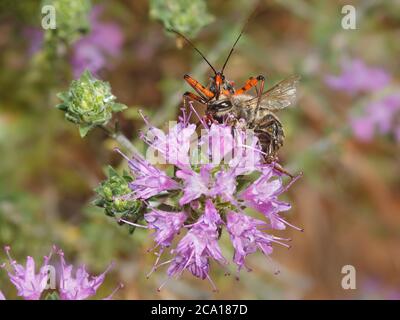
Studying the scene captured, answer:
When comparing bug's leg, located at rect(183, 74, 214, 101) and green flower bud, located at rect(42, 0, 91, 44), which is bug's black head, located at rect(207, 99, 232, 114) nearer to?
bug's leg, located at rect(183, 74, 214, 101)

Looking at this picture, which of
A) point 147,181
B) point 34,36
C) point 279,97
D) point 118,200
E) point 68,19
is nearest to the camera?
point 147,181

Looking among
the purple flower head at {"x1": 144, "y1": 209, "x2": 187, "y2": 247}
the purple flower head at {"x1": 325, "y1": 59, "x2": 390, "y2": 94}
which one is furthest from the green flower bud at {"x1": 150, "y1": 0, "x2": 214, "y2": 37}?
the purple flower head at {"x1": 325, "y1": 59, "x2": 390, "y2": 94}

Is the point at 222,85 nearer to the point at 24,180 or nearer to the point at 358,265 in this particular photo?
the point at 24,180

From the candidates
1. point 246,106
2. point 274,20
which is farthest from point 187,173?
point 274,20

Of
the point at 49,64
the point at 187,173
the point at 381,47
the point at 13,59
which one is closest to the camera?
the point at 187,173
